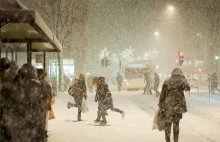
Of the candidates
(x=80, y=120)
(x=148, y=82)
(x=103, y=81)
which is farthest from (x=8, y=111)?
(x=148, y=82)

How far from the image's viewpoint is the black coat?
29.3 ft

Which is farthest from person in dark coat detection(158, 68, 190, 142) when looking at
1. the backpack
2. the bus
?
the bus

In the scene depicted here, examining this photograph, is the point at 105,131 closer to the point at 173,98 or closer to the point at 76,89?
the point at 76,89

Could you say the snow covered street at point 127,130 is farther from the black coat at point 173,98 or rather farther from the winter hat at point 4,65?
the winter hat at point 4,65

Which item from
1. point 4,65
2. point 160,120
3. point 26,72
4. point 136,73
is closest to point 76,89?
point 160,120

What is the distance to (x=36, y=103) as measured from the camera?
20.5ft

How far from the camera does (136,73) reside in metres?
43.2

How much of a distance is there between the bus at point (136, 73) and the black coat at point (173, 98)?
112 ft

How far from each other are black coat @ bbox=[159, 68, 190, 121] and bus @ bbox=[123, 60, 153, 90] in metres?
34.1

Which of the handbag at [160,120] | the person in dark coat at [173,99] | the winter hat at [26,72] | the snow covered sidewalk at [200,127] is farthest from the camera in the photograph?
the snow covered sidewalk at [200,127]

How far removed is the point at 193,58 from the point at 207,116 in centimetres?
5735

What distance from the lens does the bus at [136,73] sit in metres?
43.3

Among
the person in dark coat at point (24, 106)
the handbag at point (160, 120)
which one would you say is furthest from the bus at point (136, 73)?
the person in dark coat at point (24, 106)

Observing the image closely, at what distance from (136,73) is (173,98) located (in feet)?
112
